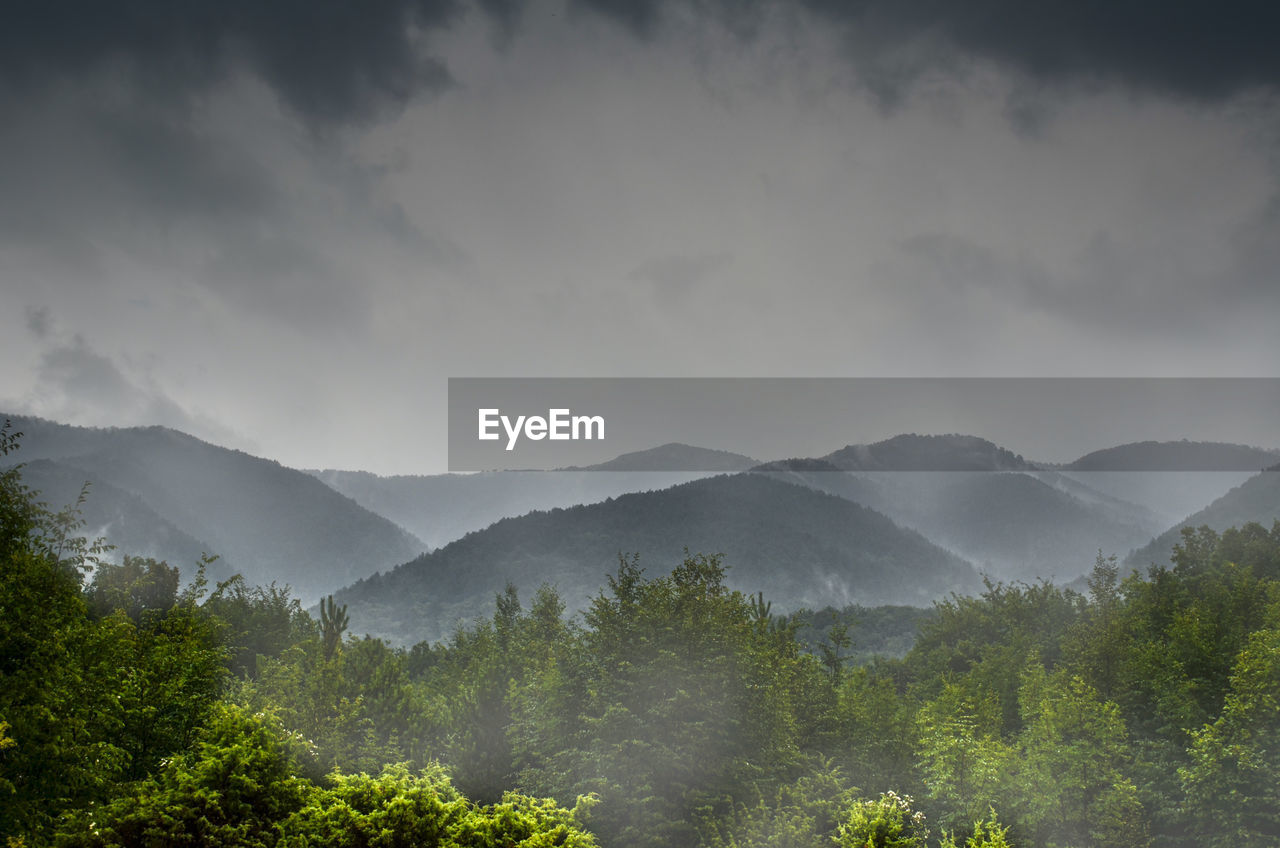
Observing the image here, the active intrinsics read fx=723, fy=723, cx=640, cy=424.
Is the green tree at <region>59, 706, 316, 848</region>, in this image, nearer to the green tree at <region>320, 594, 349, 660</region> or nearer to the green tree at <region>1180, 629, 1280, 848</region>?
the green tree at <region>1180, 629, 1280, 848</region>

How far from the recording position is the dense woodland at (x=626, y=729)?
44.6 feet

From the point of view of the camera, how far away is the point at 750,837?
24734 millimetres

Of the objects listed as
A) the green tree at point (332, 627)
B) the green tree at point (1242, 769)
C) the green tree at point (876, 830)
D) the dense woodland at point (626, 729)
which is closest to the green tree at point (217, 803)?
the dense woodland at point (626, 729)

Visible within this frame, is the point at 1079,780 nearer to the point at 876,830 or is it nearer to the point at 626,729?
the point at 626,729

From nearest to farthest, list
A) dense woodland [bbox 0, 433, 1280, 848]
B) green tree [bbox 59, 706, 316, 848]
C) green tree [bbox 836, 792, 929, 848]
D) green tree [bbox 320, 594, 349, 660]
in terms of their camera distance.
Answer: green tree [bbox 59, 706, 316, 848] < dense woodland [bbox 0, 433, 1280, 848] < green tree [bbox 836, 792, 929, 848] < green tree [bbox 320, 594, 349, 660]

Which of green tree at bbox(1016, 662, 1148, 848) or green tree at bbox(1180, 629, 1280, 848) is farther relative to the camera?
green tree at bbox(1016, 662, 1148, 848)

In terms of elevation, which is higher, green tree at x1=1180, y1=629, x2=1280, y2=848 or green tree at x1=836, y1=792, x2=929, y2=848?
green tree at x1=836, y1=792, x2=929, y2=848

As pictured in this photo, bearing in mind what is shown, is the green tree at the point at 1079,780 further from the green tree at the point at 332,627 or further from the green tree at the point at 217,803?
the green tree at the point at 332,627

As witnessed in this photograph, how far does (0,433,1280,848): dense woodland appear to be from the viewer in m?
13.6

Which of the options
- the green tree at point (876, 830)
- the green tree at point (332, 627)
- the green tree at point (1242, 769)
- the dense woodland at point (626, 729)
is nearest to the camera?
the dense woodland at point (626, 729)

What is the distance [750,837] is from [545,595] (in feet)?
159

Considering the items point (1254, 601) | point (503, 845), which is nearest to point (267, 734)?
point (503, 845)

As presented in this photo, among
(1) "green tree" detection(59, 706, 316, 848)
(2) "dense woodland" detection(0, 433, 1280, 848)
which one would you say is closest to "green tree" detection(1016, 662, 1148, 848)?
(2) "dense woodland" detection(0, 433, 1280, 848)

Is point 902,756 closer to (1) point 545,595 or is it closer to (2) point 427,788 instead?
(1) point 545,595
